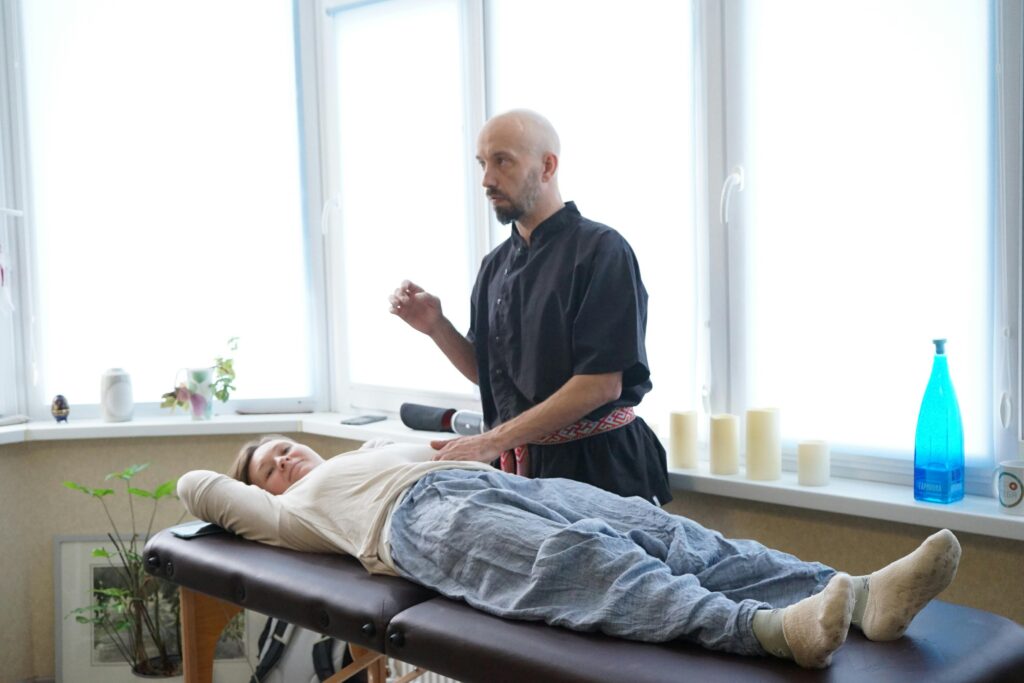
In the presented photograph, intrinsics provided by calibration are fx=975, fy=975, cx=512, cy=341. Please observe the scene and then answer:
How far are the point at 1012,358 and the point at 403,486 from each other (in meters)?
1.27

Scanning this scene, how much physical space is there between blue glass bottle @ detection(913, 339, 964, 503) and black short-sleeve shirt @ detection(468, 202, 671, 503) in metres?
0.57

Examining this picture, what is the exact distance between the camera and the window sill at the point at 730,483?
6.30 feet

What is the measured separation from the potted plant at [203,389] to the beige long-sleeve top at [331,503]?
1060 millimetres

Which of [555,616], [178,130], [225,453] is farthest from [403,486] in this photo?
[178,130]

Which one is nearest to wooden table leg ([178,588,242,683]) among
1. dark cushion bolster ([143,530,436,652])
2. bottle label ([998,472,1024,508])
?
dark cushion bolster ([143,530,436,652])

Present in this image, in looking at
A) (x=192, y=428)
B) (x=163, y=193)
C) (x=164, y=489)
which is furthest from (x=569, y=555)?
(x=163, y=193)

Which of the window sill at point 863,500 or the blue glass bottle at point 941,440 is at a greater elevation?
the blue glass bottle at point 941,440

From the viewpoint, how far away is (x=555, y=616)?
1.53 m

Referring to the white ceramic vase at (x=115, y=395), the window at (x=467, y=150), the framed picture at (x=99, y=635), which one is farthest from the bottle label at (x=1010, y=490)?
the white ceramic vase at (x=115, y=395)

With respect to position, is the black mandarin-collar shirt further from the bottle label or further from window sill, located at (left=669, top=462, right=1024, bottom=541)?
the bottle label

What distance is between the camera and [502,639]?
150cm

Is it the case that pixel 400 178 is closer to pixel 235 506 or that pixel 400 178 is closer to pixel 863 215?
pixel 235 506

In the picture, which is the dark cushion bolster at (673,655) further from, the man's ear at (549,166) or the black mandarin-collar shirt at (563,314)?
the man's ear at (549,166)

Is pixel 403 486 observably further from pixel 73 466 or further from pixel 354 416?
pixel 73 466
